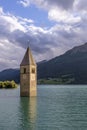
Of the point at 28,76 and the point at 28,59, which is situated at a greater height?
the point at 28,59

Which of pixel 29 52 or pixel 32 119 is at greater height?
pixel 29 52

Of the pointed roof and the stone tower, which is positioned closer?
the stone tower

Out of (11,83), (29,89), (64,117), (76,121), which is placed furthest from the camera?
(11,83)

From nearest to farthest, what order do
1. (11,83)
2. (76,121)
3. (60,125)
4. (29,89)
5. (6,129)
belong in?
(6,129) → (60,125) → (76,121) → (29,89) → (11,83)

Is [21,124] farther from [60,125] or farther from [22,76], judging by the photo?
[22,76]

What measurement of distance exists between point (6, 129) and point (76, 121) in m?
11.1

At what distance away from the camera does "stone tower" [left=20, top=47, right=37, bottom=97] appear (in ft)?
314

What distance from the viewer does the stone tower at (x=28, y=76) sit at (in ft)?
314


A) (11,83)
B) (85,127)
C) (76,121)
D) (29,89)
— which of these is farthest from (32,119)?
(11,83)

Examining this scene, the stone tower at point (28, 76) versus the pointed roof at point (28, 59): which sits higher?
the pointed roof at point (28, 59)

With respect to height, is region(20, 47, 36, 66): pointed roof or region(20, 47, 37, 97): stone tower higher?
region(20, 47, 36, 66): pointed roof

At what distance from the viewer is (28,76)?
316 feet

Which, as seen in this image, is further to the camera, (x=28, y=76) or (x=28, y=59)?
(x=28, y=59)

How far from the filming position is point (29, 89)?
313 ft
